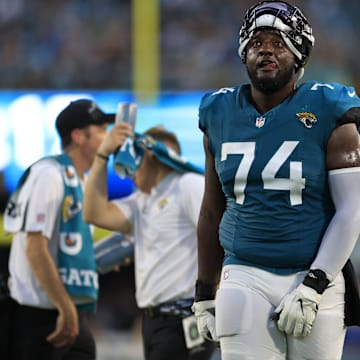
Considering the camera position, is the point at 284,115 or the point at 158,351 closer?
the point at 284,115

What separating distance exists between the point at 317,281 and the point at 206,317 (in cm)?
53

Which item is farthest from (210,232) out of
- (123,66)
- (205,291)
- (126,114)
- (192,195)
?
(123,66)

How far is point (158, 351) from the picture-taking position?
4.99 meters

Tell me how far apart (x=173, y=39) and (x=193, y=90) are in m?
1.91

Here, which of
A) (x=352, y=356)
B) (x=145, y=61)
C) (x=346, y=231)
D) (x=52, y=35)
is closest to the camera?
(x=346, y=231)

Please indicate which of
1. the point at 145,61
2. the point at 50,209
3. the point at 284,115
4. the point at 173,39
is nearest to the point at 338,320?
the point at 284,115

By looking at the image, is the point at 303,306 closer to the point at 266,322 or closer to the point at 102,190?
the point at 266,322

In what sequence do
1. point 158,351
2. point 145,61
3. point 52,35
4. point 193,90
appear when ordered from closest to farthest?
point 158,351, point 193,90, point 145,61, point 52,35

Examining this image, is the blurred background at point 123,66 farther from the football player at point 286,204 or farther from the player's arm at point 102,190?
the football player at point 286,204

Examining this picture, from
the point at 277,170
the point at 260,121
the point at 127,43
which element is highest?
the point at 127,43

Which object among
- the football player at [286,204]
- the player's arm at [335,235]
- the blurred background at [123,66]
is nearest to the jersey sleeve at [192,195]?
A: the football player at [286,204]

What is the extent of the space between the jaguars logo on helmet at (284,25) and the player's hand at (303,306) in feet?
2.42

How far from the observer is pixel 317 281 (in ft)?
11.3

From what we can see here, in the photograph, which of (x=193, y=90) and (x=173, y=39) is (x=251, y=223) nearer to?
(x=193, y=90)
